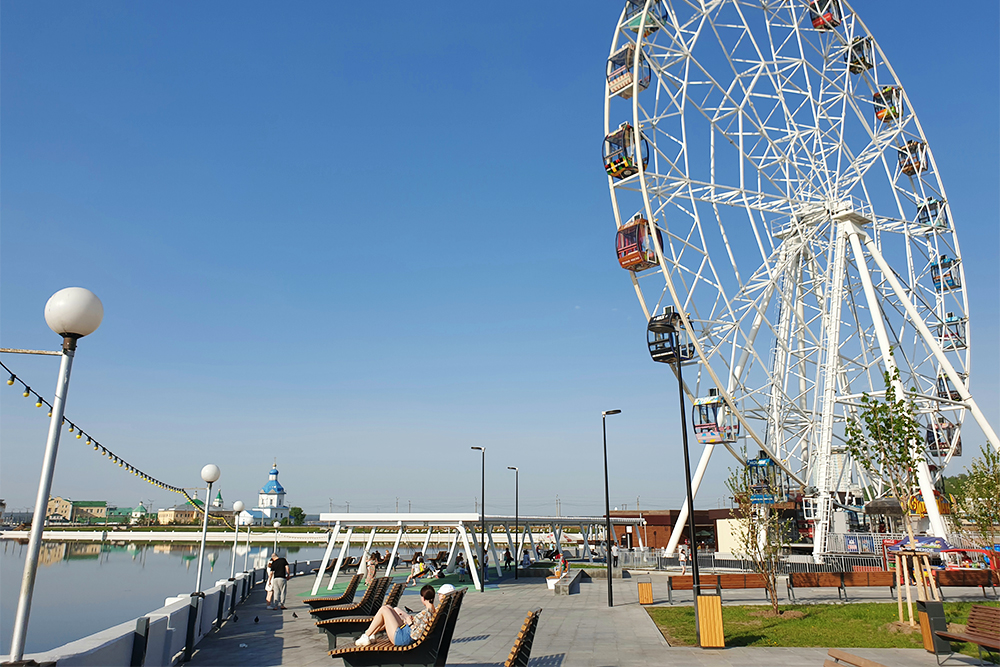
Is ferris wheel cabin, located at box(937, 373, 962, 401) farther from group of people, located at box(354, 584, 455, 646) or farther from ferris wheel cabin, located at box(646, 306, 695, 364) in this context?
group of people, located at box(354, 584, 455, 646)

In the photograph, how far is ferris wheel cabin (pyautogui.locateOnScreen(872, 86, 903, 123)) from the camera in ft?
109

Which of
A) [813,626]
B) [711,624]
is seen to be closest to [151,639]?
[711,624]

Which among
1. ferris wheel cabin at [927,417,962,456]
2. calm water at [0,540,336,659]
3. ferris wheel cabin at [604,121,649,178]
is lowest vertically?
calm water at [0,540,336,659]

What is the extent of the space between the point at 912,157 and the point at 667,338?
17.2 m

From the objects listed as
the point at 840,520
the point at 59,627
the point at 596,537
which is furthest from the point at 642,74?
the point at 596,537

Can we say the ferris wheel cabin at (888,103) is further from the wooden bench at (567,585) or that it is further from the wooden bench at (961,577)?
the wooden bench at (567,585)

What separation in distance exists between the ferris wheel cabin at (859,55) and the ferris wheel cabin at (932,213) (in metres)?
7.23

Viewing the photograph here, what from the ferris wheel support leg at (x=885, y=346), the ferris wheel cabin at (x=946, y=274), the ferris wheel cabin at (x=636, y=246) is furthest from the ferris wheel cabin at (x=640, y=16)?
the ferris wheel cabin at (x=946, y=274)

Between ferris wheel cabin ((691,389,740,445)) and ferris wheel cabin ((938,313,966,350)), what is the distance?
12276 millimetres

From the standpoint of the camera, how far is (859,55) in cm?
3234

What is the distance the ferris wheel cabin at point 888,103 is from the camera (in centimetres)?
3309

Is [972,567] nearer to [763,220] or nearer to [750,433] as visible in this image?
[750,433]

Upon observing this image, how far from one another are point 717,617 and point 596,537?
72492 millimetres

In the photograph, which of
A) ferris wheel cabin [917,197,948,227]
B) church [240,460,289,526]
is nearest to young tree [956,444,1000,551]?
ferris wheel cabin [917,197,948,227]
